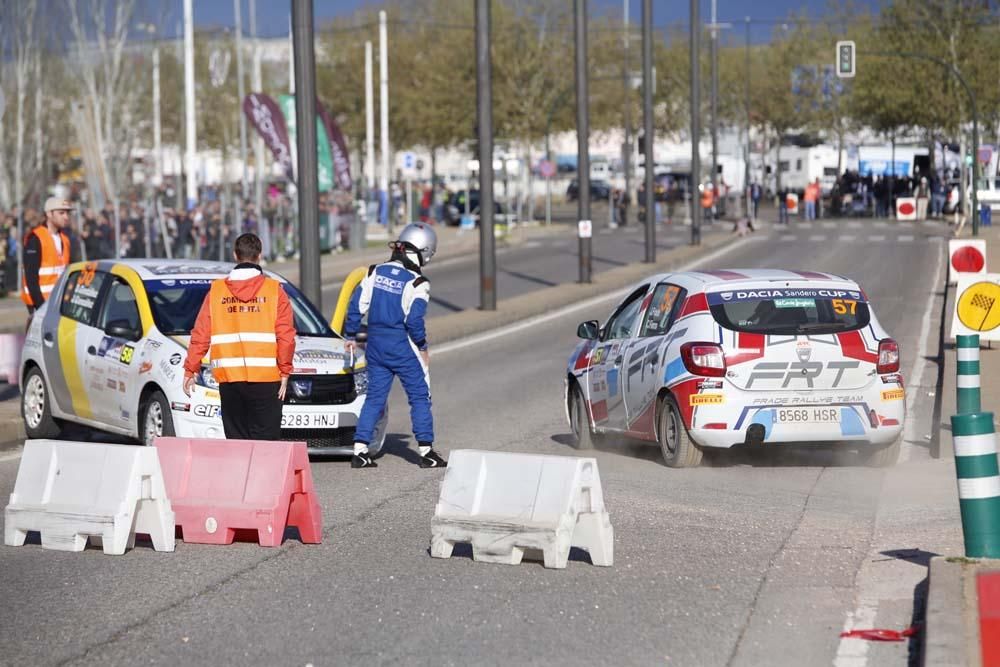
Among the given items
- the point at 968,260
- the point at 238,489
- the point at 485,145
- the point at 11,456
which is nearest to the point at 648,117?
the point at 485,145

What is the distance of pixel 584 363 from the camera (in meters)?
14.0

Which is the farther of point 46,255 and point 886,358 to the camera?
point 46,255

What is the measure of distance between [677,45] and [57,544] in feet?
319

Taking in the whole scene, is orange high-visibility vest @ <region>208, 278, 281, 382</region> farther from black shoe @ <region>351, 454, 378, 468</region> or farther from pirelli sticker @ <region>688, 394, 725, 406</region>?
pirelli sticker @ <region>688, 394, 725, 406</region>

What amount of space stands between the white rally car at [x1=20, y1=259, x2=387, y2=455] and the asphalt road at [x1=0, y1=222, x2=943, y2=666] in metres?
0.58

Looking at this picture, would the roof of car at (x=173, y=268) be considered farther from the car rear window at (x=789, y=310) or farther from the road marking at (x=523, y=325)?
the road marking at (x=523, y=325)

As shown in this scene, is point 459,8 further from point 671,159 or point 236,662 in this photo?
point 236,662

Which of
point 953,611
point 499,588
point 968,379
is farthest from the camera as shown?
point 968,379

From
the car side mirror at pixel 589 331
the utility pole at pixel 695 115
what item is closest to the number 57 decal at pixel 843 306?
the car side mirror at pixel 589 331

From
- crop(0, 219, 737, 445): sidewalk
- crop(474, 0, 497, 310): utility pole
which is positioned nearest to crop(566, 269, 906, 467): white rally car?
crop(0, 219, 737, 445): sidewalk

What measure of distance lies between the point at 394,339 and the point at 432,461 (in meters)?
0.93

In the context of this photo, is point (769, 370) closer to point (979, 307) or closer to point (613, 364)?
point (613, 364)

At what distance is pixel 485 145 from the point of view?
27.8m

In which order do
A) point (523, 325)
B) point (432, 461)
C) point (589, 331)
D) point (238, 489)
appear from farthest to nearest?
point (523, 325) < point (589, 331) < point (432, 461) < point (238, 489)
